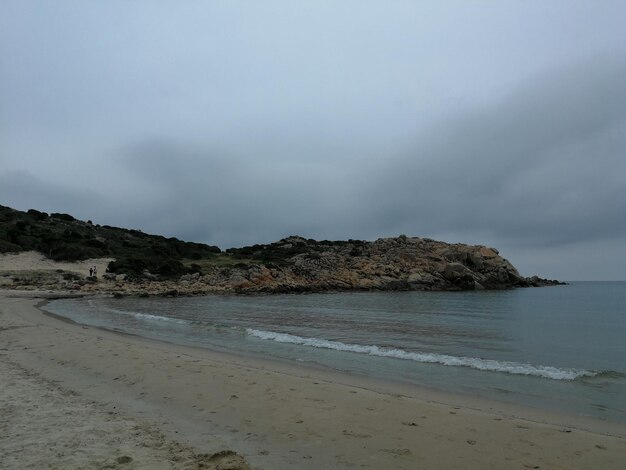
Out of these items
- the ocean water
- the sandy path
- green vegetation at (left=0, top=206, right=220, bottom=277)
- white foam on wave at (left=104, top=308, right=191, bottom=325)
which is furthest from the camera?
green vegetation at (left=0, top=206, right=220, bottom=277)

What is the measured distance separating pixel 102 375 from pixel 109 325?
1100 centimetres

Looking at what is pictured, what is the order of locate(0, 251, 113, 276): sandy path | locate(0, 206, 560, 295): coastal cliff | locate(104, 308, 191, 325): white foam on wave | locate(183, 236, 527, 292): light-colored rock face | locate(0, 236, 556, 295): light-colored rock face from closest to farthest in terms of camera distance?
locate(104, 308, 191, 325): white foam on wave < locate(0, 236, 556, 295): light-colored rock face < locate(0, 251, 113, 276): sandy path < locate(0, 206, 560, 295): coastal cliff < locate(183, 236, 527, 292): light-colored rock face

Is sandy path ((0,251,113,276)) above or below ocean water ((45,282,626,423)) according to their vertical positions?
above

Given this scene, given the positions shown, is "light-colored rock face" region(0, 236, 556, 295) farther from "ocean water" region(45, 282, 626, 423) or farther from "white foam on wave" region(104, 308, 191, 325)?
"ocean water" region(45, 282, 626, 423)

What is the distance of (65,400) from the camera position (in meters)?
6.69

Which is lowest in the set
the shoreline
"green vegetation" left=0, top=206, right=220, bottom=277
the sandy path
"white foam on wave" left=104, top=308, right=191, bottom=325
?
"white foam on wave" left=104, top=308, right=191, bottom=325

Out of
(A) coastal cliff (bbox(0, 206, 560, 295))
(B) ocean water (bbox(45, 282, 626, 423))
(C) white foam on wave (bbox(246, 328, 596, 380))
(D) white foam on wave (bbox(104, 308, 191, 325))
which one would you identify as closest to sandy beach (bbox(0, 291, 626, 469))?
(B) ocean water (bbox(45, 282, 626, 423))

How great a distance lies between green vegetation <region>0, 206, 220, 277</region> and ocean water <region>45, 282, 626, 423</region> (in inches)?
1006

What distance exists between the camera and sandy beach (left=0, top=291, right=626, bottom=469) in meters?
4.75

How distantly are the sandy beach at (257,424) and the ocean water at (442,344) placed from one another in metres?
1.68

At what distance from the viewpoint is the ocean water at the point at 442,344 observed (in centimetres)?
923

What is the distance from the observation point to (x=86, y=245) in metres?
55.3

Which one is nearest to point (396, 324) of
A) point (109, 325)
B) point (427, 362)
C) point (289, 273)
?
point (427, 362)

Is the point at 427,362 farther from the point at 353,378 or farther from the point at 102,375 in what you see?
the point at 102,375
